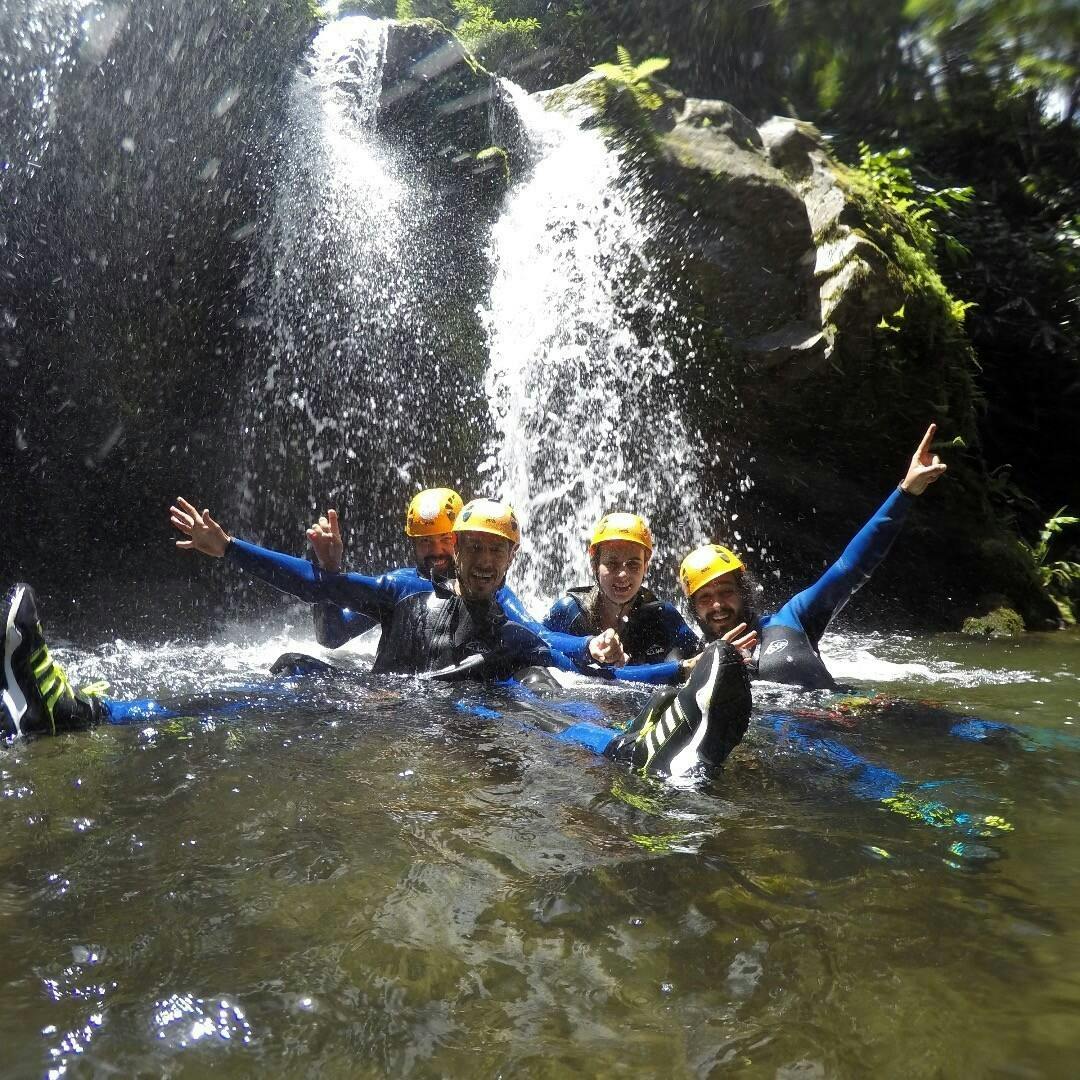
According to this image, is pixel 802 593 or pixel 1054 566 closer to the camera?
pixel 802 593

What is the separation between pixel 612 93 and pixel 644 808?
31.2ft

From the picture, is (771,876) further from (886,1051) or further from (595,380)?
(595,380)

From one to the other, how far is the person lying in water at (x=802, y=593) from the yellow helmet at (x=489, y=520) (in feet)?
3.32

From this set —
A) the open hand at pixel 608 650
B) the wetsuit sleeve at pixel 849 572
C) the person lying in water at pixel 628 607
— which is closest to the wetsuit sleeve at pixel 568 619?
the person lying in water at pixel 628 607

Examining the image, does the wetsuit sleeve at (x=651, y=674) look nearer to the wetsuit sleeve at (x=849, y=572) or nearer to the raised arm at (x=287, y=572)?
the wetsuit sleeve at (x=849, y=572)

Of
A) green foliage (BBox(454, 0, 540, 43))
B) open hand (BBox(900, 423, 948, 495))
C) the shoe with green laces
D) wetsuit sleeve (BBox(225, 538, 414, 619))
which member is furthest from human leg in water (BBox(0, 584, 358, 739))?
green foliage (BBox(454, 0, 540, 43))

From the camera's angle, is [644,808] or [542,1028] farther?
[644,808]

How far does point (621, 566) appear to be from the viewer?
16.7 feet

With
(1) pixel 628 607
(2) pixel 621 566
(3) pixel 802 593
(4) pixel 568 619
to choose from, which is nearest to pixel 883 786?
(3) pixel 802 593

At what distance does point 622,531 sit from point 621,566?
0.20 m

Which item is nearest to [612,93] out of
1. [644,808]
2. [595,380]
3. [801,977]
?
[595,380]

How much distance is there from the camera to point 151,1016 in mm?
1584

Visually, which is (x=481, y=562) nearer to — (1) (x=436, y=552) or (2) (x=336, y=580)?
(2) (x=336, y=580)

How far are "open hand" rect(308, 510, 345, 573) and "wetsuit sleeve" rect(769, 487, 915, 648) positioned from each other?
2421 millimetres
